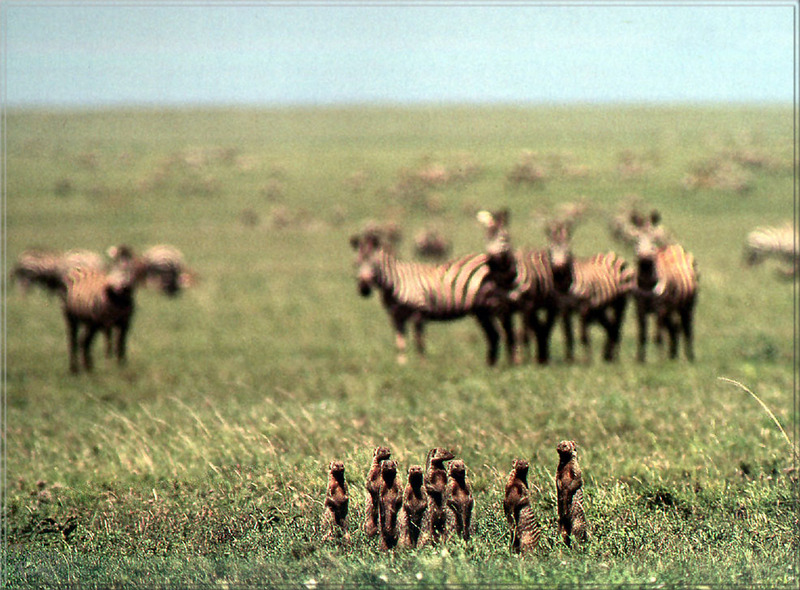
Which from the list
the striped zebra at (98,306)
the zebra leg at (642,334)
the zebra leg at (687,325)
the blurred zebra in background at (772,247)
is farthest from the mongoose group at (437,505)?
the blurred zebra in background at (772,247)

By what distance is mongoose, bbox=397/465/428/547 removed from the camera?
6.70m

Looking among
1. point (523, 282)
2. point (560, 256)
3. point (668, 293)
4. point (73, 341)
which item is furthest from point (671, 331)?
point (73, 341)

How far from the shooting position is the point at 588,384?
1233 cm

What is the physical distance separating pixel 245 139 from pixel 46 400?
7962cm

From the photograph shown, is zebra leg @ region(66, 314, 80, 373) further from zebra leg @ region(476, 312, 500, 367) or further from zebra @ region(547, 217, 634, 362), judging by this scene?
zebra @ region(547, 217, 634, 362)

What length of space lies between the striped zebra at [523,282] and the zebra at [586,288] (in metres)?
0.23

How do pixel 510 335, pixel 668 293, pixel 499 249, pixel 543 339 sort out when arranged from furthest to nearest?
pixel 510 335 < pixel 668 293 < pixel 543 339 < pixel 499 249

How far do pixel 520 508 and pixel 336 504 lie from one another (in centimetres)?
125

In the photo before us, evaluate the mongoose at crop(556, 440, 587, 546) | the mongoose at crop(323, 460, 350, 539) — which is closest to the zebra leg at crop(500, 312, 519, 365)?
the mongoose at crop(556, 440, 587, 546)

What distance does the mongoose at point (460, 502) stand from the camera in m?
6.68

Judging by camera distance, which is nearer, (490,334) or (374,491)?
(374,491)

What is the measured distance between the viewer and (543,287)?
1509 cm

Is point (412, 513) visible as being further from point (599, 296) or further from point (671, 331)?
point (671, 331)

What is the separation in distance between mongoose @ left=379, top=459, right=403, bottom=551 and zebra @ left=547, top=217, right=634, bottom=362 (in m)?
8.49
